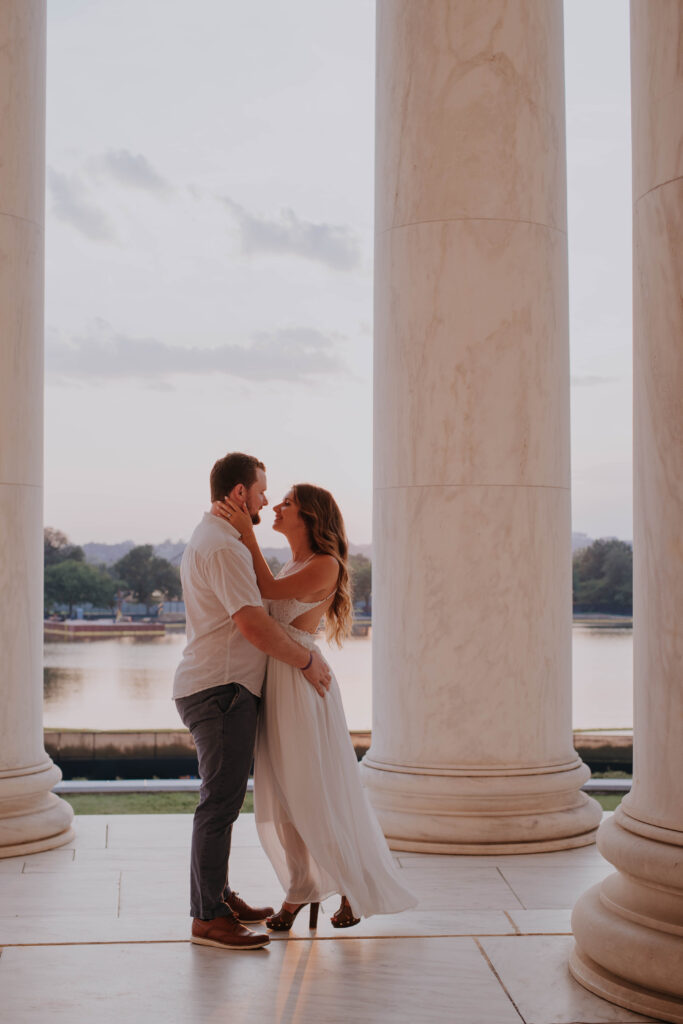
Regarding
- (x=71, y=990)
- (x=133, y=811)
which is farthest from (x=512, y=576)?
(x=133, y=811)

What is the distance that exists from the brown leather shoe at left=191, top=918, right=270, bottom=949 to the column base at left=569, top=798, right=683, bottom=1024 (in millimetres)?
15392

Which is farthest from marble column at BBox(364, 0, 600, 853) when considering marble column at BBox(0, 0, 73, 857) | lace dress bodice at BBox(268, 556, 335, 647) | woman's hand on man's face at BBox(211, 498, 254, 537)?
marble column at BBox(0, 0, 73, 857)

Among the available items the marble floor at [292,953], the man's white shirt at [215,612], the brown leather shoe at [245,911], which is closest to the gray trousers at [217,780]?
the man's white shirt at [215,612]

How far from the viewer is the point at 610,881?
1987 inches

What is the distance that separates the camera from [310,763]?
5706cm

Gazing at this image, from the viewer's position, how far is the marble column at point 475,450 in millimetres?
77125

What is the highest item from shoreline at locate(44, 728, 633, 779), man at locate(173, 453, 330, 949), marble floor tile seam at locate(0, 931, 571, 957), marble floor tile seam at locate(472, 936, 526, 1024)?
man at locate(173, 453, 330, 949)

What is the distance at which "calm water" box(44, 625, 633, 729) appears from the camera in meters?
167

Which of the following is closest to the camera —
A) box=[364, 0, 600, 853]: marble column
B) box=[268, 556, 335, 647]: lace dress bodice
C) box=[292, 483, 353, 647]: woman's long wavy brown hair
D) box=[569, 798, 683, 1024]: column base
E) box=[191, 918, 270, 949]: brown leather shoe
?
box=[569, 798, 683, 1024]: column base

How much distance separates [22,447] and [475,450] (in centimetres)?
3159

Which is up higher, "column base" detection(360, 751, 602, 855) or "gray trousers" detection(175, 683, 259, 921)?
"gray trousers" detection(175, 683, 259, 921)

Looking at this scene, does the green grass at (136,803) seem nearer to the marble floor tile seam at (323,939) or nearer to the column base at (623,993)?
the marble floor tile seam at (323,939)

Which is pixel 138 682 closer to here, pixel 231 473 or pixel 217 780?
pixel 217 780

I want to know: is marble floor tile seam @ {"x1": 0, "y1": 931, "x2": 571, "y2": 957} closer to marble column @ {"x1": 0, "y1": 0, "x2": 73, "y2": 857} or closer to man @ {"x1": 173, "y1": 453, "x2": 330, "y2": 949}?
man @ {"x1": 173, "y1": 453, "x2": 330, "y2": 949}
